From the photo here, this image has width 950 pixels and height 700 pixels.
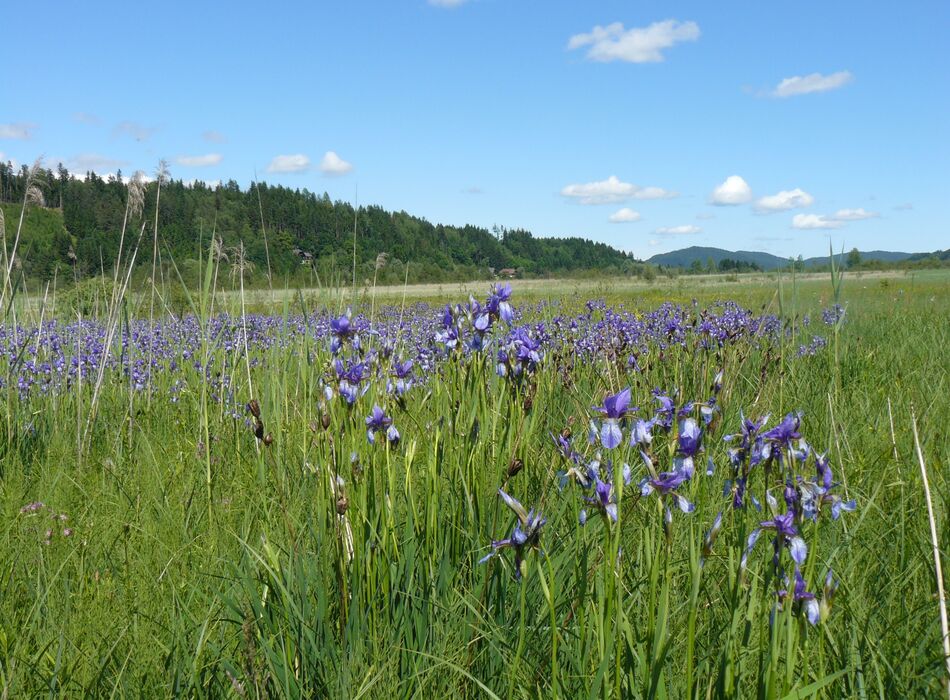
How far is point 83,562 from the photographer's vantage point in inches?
82.8

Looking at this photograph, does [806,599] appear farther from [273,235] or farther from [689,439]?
[273,235]

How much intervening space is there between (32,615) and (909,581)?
2365 mm

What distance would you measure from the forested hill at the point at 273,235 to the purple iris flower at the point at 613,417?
1452 millimetres

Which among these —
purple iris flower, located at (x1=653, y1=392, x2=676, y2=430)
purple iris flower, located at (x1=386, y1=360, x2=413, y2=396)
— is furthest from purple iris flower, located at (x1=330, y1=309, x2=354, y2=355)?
purple iris flower, located at (x1=653, y1=392, x2=676, y2=430)

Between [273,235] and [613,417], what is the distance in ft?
12.0

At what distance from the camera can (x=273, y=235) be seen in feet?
14.4

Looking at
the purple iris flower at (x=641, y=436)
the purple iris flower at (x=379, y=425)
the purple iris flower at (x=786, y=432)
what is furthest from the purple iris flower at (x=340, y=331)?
the purple iris flower at (x=786, y=432)

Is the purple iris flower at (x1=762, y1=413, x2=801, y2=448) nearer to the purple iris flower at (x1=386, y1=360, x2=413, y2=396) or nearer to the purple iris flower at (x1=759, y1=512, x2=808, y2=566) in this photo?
the purple iris flower at (x1=759, y1=512, x2=808, y2=566)

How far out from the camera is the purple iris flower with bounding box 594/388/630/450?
3.69ft

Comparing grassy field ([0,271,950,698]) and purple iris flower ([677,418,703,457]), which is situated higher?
purple iris flower ([677,418,703,457])

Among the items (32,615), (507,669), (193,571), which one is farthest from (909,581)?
(32,615)

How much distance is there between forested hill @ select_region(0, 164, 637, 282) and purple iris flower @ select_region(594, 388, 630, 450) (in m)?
1.45

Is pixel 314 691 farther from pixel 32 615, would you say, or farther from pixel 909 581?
pixel 909 581

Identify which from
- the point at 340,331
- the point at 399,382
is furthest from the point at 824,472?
the point at 340,331
